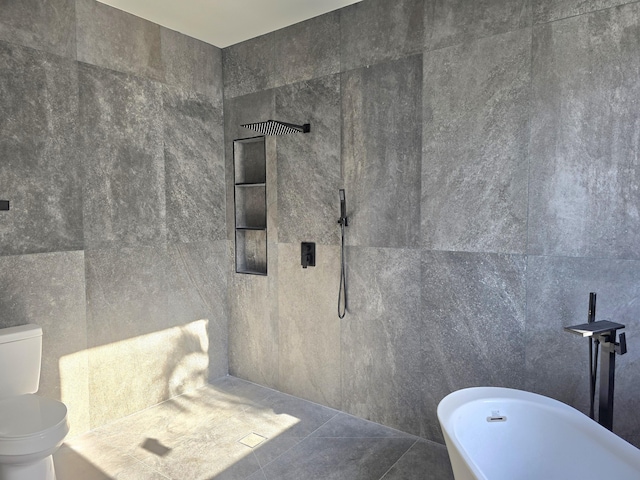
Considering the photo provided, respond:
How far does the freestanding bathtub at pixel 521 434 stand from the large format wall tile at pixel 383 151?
1066 millimetres

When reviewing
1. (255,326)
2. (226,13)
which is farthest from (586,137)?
(255,326)

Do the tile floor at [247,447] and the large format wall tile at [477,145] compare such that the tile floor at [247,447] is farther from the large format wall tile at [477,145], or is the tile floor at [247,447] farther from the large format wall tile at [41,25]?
the large format wall tile at [41,25]

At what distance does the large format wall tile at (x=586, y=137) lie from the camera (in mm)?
2076

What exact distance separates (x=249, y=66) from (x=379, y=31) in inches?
47.2

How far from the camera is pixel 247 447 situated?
8.90ft

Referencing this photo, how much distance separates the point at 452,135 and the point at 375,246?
0.86 meters

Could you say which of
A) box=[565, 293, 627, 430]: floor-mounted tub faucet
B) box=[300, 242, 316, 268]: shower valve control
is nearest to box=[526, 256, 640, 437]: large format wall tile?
box=[565, 293, 627, 430]: floor-mounted tub faucet

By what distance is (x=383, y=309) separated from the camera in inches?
115

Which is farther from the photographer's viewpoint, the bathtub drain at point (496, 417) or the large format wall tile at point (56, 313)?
the large format wall tile at point (56, 313)

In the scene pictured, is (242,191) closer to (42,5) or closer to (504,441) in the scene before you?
(42,5)

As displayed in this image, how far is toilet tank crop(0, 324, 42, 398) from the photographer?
7.66ft

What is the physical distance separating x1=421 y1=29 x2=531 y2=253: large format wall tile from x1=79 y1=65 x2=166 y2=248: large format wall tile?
6.39ft

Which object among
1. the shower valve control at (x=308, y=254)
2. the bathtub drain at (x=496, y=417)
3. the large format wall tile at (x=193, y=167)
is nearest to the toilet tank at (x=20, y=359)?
the large format wall tile at (x=193, y=167)

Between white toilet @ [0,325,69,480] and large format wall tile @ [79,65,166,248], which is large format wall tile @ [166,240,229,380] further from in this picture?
white toilet @ [0,325,69,480]
